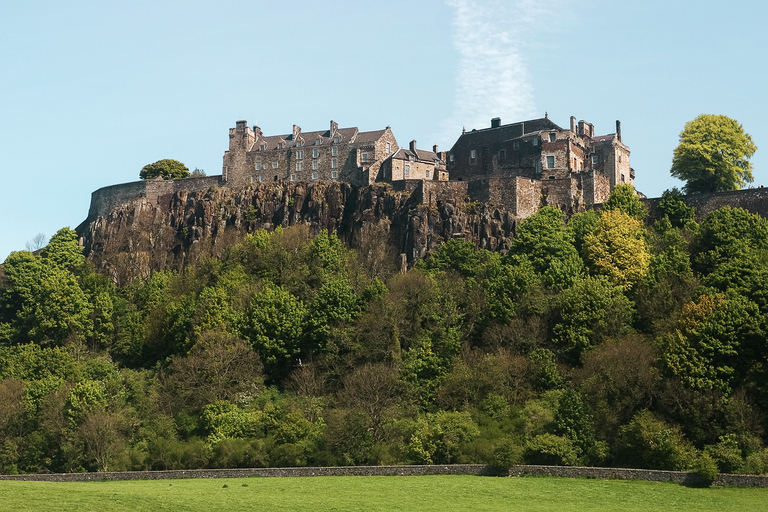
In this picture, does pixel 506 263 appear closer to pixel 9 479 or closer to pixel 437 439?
pixel 437 439

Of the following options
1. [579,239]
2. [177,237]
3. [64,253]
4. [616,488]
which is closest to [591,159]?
[579,239]

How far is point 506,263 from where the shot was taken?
76.6 metres

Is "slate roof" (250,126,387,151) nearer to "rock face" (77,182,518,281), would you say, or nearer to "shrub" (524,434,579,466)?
"rock face" (77,182,518,281)

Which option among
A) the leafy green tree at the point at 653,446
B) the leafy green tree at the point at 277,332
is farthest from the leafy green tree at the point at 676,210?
the leafy green tree at the point at 653,446

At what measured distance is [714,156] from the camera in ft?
286

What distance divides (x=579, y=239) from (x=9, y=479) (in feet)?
Answer: 128

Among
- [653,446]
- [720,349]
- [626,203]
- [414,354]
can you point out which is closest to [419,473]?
[653,446]

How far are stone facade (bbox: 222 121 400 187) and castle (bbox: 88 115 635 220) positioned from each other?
8cm

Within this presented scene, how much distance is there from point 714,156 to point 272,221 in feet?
109

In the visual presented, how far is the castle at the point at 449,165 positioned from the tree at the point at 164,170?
506 inches

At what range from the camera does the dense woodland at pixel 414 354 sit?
55469 millimetres

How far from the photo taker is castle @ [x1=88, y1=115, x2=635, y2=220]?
285 ft

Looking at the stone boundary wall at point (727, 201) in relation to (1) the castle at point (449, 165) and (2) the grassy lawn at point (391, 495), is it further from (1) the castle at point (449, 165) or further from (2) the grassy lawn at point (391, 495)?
(2) the grassy lawn at point (391, 495)

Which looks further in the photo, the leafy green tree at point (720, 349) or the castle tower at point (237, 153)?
the castle tower at point (237, 153)
